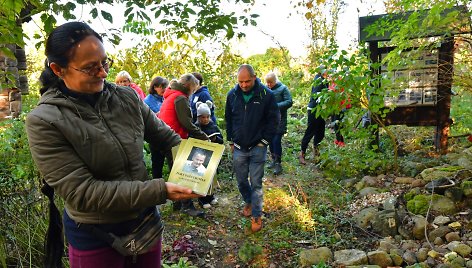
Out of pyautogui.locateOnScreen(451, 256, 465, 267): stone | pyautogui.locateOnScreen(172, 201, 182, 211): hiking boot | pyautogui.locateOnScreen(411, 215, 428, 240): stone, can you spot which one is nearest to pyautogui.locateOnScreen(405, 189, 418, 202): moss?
pyautogui.locateOnScreen(411, 215, 428, 240): stone

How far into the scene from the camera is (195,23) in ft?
9.91

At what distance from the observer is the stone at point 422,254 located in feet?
11.7

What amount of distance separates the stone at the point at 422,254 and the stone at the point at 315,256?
85cm

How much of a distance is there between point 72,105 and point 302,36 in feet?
37.2

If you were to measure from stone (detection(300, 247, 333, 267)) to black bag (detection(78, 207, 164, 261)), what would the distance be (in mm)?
2305

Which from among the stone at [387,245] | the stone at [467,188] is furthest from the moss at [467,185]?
the stone at [387,245]

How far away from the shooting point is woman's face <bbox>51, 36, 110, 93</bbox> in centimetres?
152

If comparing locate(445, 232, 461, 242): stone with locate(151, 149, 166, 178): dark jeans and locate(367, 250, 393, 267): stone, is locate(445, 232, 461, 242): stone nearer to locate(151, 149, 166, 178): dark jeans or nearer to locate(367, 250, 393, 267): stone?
locate(367, 250, 393, 267): stone

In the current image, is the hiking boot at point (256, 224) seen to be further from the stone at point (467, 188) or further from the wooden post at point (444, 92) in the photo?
the wooden post at point (444, 92)

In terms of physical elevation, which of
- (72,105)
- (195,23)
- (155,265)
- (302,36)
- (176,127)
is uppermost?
(302,36)

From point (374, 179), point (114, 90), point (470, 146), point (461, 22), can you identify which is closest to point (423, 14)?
point (461, 22)

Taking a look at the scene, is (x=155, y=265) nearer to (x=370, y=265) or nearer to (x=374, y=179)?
(x=370, y=265)

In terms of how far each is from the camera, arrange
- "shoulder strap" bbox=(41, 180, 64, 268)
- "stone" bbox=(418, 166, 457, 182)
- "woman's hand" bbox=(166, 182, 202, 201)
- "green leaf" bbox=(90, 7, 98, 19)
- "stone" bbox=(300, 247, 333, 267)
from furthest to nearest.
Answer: "stone" bbox=(418, 166, 457, 182), "stone" bbox=(300, 247, 333, 267), "green leaf" bbox=(90, 7, 98, 19), "shoulder strap" bbox=(41, 180, 64, 268), "woman's hand" bbox=(166, 182, 202, 201)

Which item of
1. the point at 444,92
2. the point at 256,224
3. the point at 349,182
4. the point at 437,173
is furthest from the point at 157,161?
the point at 444,92
